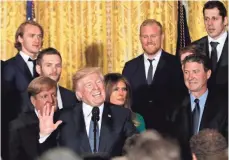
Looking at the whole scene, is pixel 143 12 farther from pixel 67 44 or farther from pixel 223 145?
pixel 223 145

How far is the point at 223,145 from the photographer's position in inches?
137

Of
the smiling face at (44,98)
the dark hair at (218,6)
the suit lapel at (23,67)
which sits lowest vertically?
the smiling face at (44,98)

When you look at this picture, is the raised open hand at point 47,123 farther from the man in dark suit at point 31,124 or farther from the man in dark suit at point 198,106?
the man in dark suit at point 198,106

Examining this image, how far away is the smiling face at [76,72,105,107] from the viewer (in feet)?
16.4

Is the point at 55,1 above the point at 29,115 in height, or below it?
above

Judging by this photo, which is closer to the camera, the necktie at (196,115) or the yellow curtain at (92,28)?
the necktie at (196,115)

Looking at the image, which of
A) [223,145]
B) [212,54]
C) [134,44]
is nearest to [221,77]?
[212,54]

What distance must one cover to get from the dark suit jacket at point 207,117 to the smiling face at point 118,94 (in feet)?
1.60

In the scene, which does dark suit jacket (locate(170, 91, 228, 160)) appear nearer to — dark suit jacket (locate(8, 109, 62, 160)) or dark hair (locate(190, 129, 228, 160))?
dark suit jacket (locate(8, 109, 62, 160))

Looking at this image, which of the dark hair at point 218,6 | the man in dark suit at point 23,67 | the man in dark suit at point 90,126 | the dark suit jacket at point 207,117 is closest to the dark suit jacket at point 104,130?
the man in dark suit at point 90,126

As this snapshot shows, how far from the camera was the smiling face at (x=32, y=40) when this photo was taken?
597cm

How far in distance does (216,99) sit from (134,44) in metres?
1.47

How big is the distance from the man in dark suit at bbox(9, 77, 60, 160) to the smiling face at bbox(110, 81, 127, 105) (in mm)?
474

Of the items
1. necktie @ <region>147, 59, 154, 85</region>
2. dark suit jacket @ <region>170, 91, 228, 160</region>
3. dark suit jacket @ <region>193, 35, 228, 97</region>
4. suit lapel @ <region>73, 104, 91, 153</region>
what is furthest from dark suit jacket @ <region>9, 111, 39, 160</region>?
dark suit jacket @ <region>193, 35, 228, 97</region>
